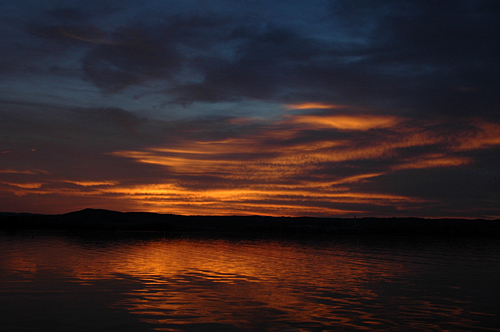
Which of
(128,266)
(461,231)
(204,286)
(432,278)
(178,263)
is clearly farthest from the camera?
(461,231)

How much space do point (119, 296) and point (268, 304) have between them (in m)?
7.92

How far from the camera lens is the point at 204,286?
28.8 meters

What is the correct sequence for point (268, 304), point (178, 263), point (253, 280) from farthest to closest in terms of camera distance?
1. point (178, 263)
2. point (253, 280)
3. point (268, 304)

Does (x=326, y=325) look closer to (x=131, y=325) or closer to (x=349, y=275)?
(x=131, y=325)

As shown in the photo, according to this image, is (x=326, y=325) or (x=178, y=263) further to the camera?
(x=178, y=263)

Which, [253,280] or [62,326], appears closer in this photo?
[62,326]

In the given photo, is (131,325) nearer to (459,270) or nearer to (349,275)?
(349,275)

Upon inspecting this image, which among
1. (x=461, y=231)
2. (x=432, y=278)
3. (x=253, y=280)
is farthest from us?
(x=461, y=231)

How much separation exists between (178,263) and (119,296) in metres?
18.5

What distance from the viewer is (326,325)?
62.7ft

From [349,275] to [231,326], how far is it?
63.6 feet

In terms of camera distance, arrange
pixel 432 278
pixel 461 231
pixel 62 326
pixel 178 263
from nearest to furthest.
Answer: pixel 62 326 < pixel 432 278 < pixel 178 263 < pixel 461 231

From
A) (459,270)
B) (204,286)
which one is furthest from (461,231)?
(204,286)

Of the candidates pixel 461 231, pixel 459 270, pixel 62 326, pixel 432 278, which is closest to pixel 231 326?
pixel 62 326
